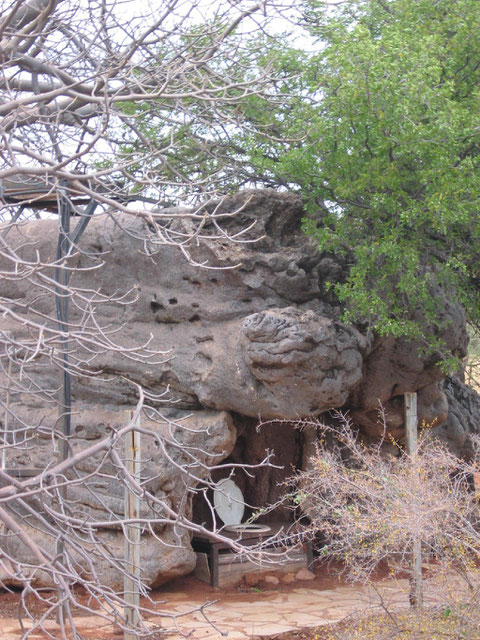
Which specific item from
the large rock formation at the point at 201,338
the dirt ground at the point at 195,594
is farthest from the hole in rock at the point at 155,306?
the dirt ground at the point at 195,594

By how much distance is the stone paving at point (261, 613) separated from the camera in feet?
21.4

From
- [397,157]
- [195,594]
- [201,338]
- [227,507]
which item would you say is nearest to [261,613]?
[195,594]

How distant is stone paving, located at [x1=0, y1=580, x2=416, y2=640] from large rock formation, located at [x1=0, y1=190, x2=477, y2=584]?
1.90ft

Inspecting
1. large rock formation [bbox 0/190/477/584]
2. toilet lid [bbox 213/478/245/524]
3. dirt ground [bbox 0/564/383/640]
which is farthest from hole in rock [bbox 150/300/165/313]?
dirt ground [bbox 0/564/383/640]

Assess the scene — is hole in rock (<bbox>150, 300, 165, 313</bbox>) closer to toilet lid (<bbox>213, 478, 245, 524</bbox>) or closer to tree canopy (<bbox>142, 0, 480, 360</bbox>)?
tree canopy (<bbox>142, 0, 480, 360</bbox>)

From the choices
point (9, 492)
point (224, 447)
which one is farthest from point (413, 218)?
point (9, 492)

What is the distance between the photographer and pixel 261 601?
8055 millimetres

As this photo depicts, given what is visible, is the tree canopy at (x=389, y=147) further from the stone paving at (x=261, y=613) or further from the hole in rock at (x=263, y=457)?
the stone paving at (x=261, y=613)

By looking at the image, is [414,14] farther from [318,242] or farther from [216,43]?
[216,43]

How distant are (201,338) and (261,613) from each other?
9.40 ft

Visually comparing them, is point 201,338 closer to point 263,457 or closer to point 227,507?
point 263,457

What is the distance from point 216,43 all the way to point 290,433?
5.50 meters

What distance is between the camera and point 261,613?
741 cm

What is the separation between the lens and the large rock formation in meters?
7.80
